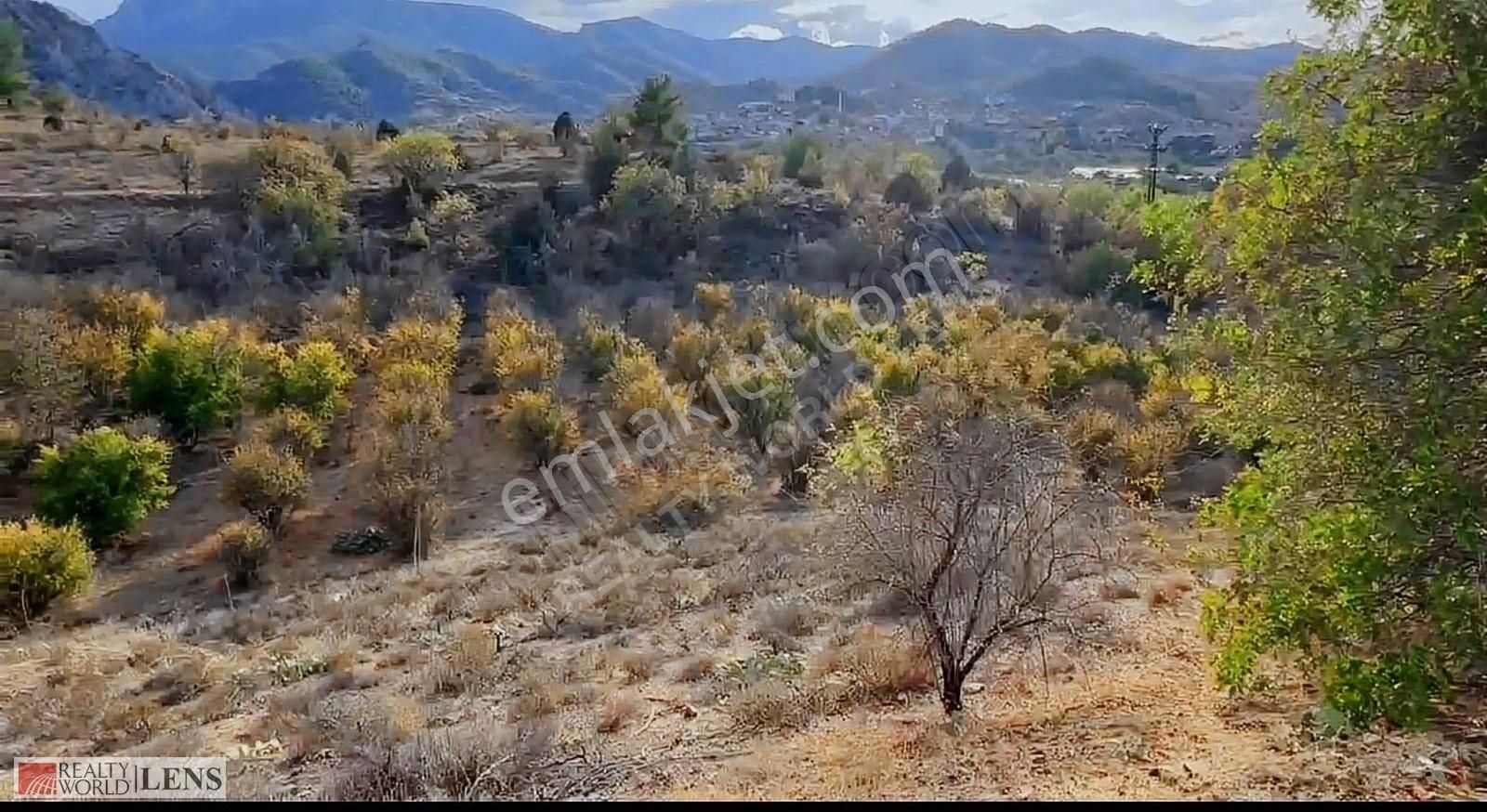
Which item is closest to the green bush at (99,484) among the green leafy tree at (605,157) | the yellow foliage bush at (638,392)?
the yellow foliage bush at (638,392)

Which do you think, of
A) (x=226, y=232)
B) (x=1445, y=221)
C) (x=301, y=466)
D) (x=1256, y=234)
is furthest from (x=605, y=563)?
(x=226, y=232)

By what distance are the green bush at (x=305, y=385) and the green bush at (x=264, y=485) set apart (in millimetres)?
2773

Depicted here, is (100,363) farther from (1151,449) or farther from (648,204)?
(1151,449)

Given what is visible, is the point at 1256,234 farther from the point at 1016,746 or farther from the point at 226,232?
the point at 226,232

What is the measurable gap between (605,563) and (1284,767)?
9.46 meters

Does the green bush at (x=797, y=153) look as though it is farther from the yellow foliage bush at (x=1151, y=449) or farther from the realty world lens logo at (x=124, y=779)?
the realty world lens logo at (x=124, y=779)

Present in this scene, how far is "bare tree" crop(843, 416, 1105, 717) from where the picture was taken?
7965 mm

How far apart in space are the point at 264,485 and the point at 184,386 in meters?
3.83

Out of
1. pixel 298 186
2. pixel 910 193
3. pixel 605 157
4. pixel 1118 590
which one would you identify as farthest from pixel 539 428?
pixel 910 193

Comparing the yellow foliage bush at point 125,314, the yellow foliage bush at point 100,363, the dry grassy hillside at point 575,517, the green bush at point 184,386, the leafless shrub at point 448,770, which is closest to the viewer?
the leafless shrub at point 448,770

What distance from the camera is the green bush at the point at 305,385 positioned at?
1803 centimetres

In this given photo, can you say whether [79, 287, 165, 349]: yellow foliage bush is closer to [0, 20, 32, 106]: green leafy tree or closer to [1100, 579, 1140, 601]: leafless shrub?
[1100, 579, 1140, 601]: leafless shrub

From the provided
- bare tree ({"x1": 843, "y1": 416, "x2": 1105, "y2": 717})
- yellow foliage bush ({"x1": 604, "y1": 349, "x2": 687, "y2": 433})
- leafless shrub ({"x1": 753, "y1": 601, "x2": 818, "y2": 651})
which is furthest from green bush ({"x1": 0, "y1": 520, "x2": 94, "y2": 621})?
bare tree ({"x1": 843, "y1": 416, "x2": 1105, "y2": 717})

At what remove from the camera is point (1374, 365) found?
5004 mm
